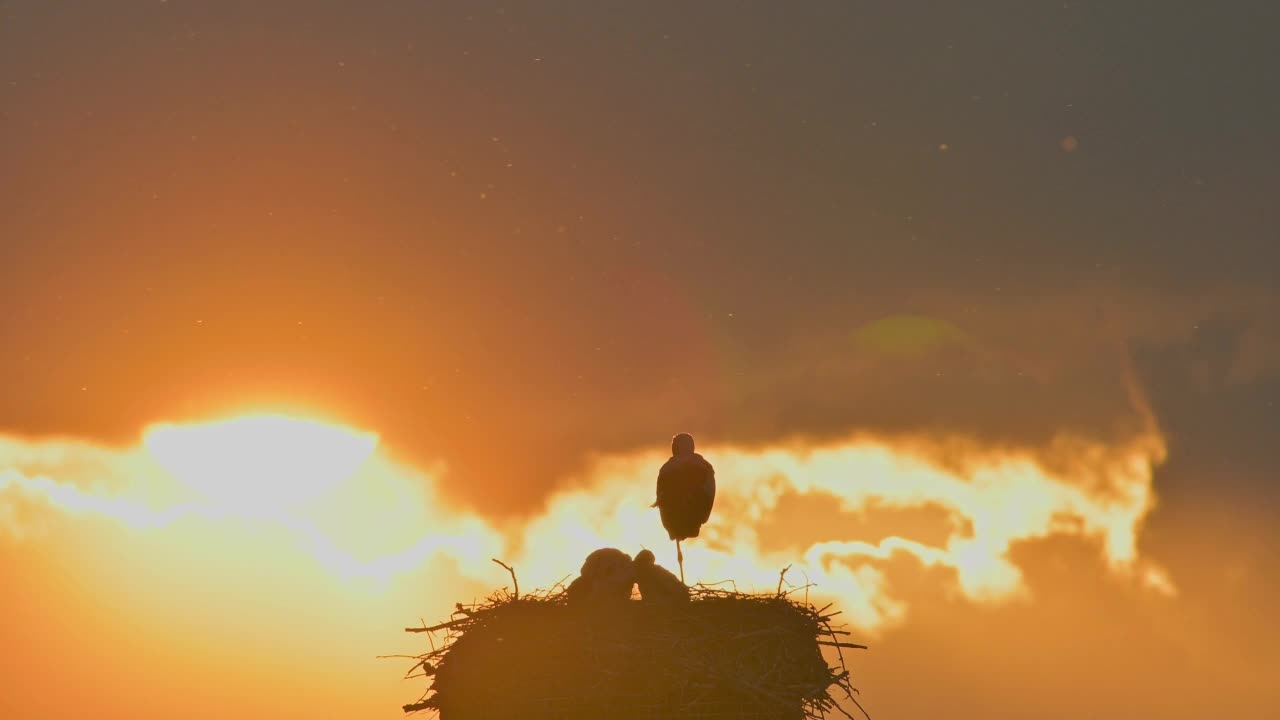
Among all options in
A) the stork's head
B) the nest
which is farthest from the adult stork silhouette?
the nest

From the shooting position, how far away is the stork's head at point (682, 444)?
16.0m

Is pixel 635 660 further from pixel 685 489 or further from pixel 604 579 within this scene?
pixel 685 489

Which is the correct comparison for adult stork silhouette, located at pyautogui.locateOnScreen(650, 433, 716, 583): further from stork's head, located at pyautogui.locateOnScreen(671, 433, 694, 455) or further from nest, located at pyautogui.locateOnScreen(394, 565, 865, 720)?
nest, located at pyautogui.locateOnScreen(394, 565, 865, 720)

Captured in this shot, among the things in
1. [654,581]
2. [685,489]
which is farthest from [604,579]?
[685,489]

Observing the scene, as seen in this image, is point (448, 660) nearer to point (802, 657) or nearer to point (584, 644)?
point (584, 644)

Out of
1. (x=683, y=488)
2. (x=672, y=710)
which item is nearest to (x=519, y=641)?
(x=672, y=710)

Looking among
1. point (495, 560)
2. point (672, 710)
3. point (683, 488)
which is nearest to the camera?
point (672, 710)

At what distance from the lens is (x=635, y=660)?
41.1ft

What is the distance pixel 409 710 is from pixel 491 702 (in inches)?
45.1

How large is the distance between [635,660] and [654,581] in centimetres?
131

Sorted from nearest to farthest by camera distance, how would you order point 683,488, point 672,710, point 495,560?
point 672,710, point 495,560, point 683,488

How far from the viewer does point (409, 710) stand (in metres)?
13.7

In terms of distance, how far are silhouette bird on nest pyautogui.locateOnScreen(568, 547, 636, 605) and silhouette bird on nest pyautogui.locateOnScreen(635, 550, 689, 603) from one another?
11cm

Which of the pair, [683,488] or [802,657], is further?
[683,488]
